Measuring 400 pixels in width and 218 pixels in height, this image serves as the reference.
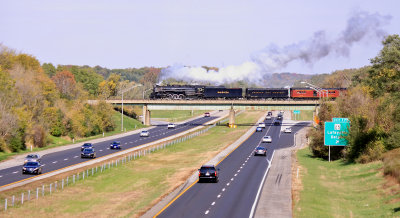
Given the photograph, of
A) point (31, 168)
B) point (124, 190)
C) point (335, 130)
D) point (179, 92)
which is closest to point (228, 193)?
point (124, 190)

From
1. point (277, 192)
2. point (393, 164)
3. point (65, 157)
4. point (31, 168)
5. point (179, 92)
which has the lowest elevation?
point (65, 157)

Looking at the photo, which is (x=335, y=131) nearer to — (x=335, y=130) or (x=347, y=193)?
(x=335, y=130)

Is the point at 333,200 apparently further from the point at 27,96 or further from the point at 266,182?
the point at 27,96

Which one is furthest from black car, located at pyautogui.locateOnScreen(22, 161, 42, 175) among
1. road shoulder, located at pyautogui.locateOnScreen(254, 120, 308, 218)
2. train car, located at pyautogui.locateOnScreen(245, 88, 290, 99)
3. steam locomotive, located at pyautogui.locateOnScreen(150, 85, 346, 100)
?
train car, located at pyautogui.locateOnScreen(245, 88, 290, 99)

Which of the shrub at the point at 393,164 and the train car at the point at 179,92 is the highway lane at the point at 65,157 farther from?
the shrub at the point at 393,164

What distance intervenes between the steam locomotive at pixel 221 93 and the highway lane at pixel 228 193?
56999 millimetres

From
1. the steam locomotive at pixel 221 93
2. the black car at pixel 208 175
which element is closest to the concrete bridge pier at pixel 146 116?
the steam locomotive at pixel 221 93

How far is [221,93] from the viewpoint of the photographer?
12950 cm

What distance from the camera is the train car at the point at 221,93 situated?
5089 inches

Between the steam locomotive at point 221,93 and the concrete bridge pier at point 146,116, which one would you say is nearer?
the steam locomotive at point 221,93

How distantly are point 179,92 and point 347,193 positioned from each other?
87083mm

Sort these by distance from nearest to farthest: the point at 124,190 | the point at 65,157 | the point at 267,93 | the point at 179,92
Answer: the point at 124,190, the point at 65,157, the point at 179,92, the point at 267,93

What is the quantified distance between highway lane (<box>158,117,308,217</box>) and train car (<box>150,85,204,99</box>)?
2273 inches

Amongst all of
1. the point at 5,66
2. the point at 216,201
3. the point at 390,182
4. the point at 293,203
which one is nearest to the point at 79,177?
the point at 216,201
